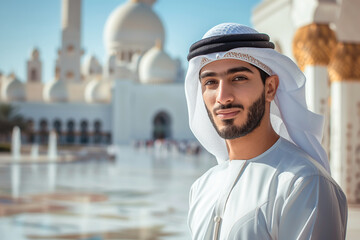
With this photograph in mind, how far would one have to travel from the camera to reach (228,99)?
2.87ft

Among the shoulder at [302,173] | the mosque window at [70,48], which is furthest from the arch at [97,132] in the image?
the shoulder at [302,173]

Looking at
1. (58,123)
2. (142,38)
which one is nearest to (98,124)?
(58,123)

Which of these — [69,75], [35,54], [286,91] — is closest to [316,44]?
[286,91]

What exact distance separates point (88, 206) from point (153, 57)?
15673 millimetres

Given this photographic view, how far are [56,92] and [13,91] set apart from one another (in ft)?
7.01

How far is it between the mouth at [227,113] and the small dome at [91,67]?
25.4 metres

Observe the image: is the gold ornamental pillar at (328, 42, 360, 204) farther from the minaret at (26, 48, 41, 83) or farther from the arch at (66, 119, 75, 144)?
the minaret at (26, 48, 41, 83)

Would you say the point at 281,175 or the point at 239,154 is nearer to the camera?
the point at 281,175

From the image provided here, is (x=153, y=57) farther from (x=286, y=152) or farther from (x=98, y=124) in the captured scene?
(x=286, y=152)

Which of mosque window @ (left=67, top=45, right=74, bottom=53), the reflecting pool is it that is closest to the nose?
the reflecting pool

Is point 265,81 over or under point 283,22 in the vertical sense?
under

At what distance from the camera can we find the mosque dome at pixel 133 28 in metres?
22.4

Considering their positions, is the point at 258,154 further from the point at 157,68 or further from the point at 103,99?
the point at 103,99

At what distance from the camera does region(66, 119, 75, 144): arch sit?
19.7 m
